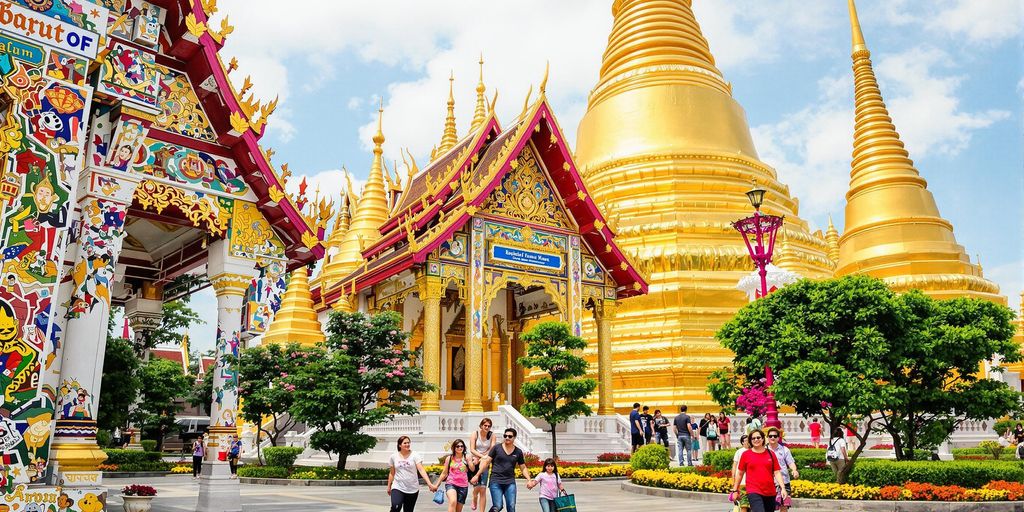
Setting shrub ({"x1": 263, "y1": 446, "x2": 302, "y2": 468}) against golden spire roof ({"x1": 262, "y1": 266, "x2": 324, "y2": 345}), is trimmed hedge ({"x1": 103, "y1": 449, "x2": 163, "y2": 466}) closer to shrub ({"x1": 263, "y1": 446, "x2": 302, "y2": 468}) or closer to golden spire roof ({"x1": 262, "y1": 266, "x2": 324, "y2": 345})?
shrub ({"x1": 263, "y1": 446, "x2": 302, "y2": 468})

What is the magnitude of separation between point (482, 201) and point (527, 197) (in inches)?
63.2

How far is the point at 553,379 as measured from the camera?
1730 cm

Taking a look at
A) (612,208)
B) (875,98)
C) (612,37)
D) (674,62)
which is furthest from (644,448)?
(875,98)

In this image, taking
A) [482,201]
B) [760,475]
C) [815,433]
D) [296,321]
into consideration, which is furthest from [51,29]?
[296,321]

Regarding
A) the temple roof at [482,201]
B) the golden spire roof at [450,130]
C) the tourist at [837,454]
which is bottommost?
the tourist at [837,454]

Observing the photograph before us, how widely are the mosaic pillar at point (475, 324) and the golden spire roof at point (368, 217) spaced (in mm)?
12782

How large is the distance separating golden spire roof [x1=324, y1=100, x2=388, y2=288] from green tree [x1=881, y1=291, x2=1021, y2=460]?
22243 millimetres

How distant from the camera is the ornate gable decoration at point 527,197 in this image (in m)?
20.6

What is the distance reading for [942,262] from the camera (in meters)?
30.4

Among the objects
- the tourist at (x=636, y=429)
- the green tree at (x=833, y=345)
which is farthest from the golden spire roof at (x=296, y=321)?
the green tree at (x=833, y=345)

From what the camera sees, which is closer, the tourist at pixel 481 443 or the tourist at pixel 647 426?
the tourist at pixel 481 443

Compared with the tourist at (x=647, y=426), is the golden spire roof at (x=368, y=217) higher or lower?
higher

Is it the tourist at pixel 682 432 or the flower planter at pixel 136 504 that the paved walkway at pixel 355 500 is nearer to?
the flower planter at pixel 136 504

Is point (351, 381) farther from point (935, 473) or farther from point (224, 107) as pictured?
point (935, 473)
